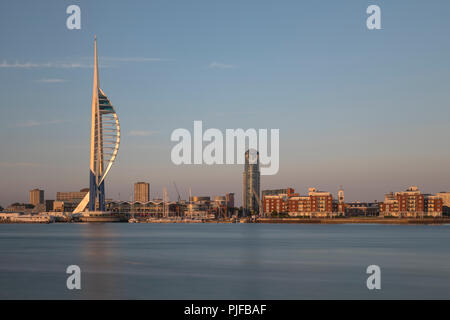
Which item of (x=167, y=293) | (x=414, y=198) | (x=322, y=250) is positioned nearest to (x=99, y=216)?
(x=414, y=198)

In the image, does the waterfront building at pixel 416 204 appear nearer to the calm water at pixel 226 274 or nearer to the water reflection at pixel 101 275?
the calm water at pixel 226 274

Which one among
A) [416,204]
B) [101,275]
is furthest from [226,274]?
[416,204]

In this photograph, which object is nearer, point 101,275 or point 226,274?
point 101,275

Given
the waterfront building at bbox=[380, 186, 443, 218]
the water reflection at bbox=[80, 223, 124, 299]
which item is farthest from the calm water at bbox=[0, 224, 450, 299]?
the waterfront building at bbox=[380, 186, 443, 218]

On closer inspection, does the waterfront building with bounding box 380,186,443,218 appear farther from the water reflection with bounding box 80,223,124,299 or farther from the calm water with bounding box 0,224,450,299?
the water reflection with bounding box 80,223,124,299

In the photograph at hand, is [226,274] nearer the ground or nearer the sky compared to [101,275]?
nearer the ground

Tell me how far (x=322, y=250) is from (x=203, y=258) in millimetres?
14020

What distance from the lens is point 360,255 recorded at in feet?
169

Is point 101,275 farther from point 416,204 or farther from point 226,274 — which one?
point 416,204

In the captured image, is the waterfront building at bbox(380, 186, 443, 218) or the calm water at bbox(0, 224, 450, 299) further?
the waterfront building at bbox(380, 186, 443, 218)

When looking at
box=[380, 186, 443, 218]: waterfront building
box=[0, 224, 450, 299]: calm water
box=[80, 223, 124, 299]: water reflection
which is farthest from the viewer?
box=[380, 186, 443, 218]: waterfront building

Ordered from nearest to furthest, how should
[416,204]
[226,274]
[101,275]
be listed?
[101,275], [226,274], [416,204]
